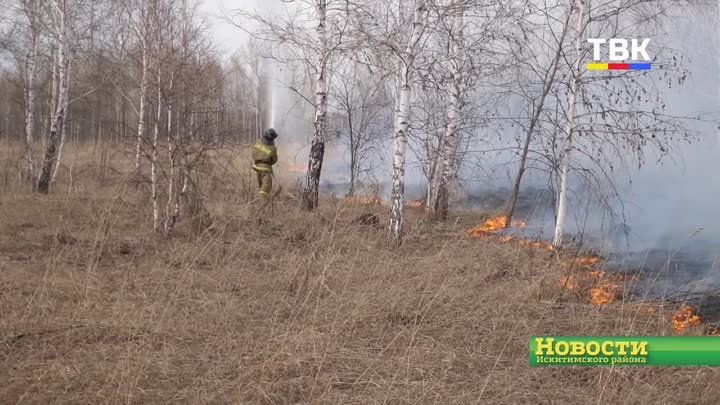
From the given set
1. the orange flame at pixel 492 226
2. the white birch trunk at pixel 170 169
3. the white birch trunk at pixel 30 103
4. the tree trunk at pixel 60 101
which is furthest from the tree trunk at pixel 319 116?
the white birch trunk at pixel 30 103

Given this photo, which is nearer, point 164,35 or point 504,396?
point 504,396

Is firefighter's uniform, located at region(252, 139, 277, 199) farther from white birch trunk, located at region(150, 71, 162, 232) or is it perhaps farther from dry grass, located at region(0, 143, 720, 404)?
dry grass, located at region(0, 143, 720, 404)

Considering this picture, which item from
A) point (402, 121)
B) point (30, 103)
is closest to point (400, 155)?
point (402, 121)

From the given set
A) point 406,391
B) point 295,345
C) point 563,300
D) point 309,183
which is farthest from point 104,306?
point 309,183

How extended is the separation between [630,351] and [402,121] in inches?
214

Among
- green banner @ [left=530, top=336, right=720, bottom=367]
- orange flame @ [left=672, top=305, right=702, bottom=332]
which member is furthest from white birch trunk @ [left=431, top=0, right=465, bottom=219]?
green banner @ [left=530, top=336, right=720, bottom=367]

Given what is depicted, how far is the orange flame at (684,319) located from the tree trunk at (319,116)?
7354mm

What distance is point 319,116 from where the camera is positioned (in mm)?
11289

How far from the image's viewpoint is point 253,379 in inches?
143

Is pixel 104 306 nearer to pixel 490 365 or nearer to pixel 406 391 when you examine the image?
pixel 406 391

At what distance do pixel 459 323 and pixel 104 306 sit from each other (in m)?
3.17

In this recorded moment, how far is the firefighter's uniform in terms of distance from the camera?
440 inches

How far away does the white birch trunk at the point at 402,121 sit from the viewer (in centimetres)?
802

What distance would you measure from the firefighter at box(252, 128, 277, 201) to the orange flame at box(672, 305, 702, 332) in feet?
24.8
